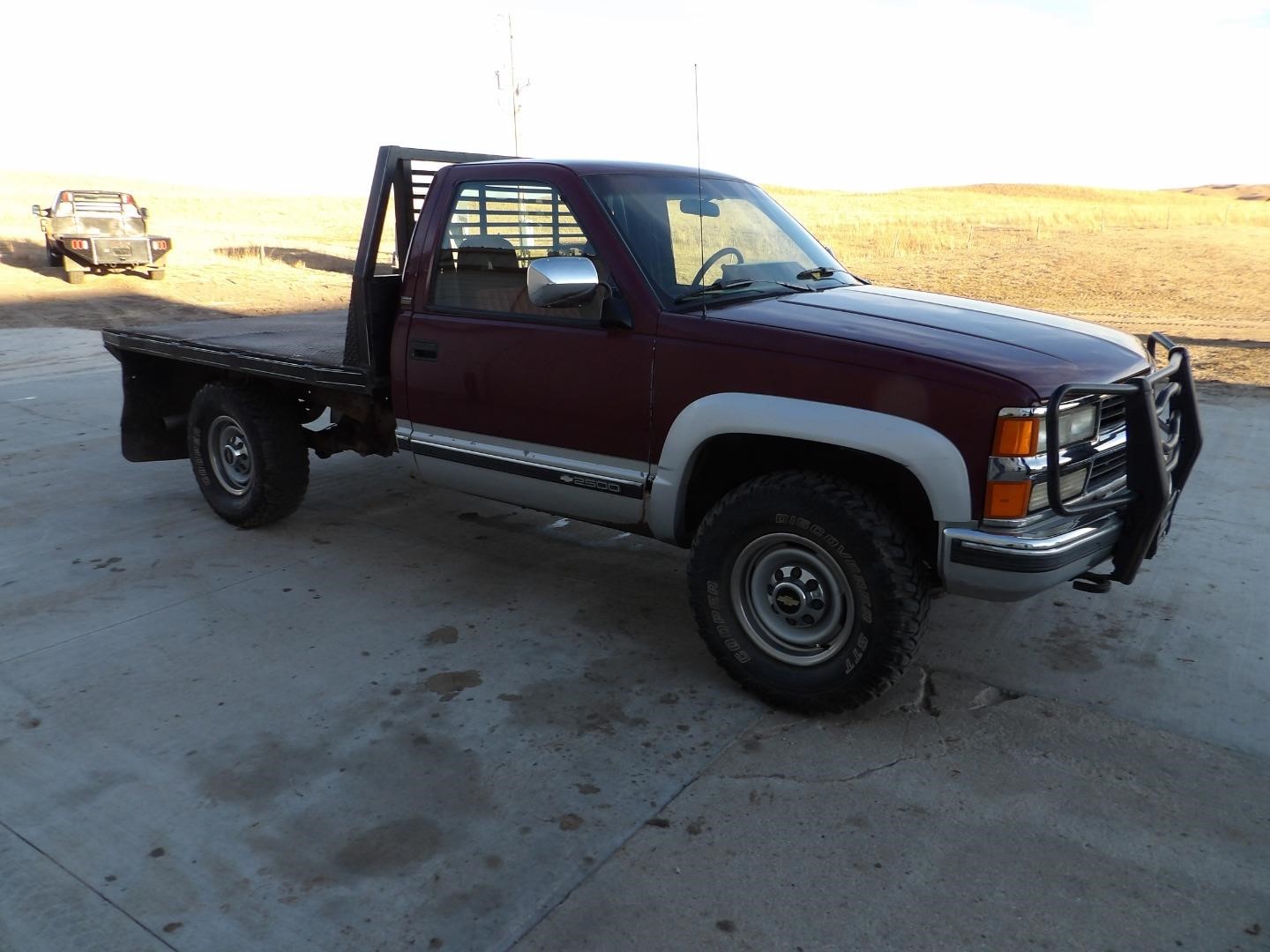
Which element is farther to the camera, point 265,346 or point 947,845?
point 265,346

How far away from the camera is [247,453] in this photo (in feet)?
19.0

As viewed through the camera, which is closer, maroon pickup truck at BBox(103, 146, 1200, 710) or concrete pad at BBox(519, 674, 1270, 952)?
concrete pad at BBox(519, 674, 1270, 952)

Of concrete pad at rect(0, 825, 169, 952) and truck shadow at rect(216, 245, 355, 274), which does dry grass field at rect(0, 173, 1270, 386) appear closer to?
truck shadow at rect(216, 245, 355, 274)

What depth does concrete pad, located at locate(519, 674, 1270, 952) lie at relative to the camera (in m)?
2.67

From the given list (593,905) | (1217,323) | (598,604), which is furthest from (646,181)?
(1217,323)

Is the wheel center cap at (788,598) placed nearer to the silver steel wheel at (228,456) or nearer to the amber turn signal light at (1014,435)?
the amber turn signal light at (1014,435)

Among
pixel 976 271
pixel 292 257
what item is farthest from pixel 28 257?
pixel 976 271

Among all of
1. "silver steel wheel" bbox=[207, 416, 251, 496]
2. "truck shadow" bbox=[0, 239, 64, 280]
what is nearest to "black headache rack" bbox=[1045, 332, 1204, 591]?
"silver steel wheel" bbox=[207, 416, 251, 496]

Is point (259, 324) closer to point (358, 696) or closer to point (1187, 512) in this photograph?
point (358, 696)

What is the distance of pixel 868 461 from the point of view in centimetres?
369

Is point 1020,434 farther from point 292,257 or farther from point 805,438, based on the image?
point 292,257

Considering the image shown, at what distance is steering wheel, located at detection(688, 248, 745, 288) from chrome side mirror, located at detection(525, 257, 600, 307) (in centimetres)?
47

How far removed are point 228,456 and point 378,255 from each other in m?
1.84

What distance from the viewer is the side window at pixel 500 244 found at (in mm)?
4316
